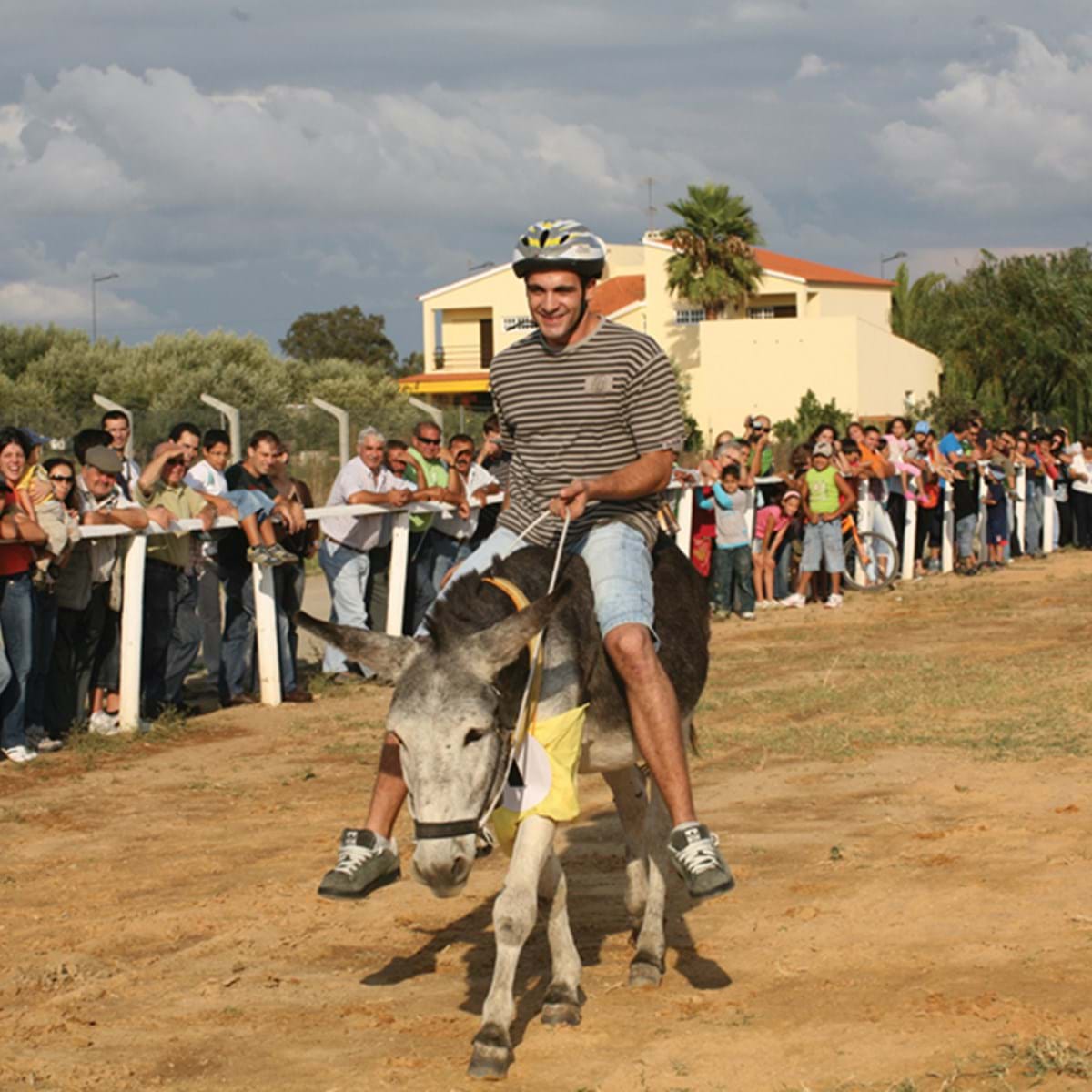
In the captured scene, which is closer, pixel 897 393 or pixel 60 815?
pixel 60 815

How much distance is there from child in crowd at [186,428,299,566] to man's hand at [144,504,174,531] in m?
0.79

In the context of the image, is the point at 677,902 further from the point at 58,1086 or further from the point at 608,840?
the point at 58,1086

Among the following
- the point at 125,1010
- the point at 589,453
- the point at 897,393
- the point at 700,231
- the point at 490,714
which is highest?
the point at 700,231

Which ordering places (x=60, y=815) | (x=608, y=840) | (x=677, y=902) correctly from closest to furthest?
(x=677, y=902)
(x=608, y=840)
(x=60, y=815)

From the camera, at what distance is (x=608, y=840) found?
937 centimetres

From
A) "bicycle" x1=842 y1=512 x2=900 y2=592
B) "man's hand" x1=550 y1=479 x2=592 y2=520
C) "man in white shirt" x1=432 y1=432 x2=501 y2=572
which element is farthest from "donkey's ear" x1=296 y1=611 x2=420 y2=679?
"bicycle" x1=842 y1=512 x2=900 y2=592

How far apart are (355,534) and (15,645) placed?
4.34 m

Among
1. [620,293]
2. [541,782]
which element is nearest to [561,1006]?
[541,782]

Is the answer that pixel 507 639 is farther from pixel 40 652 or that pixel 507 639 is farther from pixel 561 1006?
pixel 40 652

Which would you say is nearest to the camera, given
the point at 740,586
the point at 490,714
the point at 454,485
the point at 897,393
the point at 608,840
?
the point at 490,714

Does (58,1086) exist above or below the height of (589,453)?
below

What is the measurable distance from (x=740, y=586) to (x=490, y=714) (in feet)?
49.4

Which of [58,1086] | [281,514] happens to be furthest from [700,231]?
[58,1086]

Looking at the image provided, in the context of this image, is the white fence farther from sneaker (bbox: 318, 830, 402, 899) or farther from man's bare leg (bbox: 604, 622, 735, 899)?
man's bare leg (bbox: 604, 622, 735, 899)
